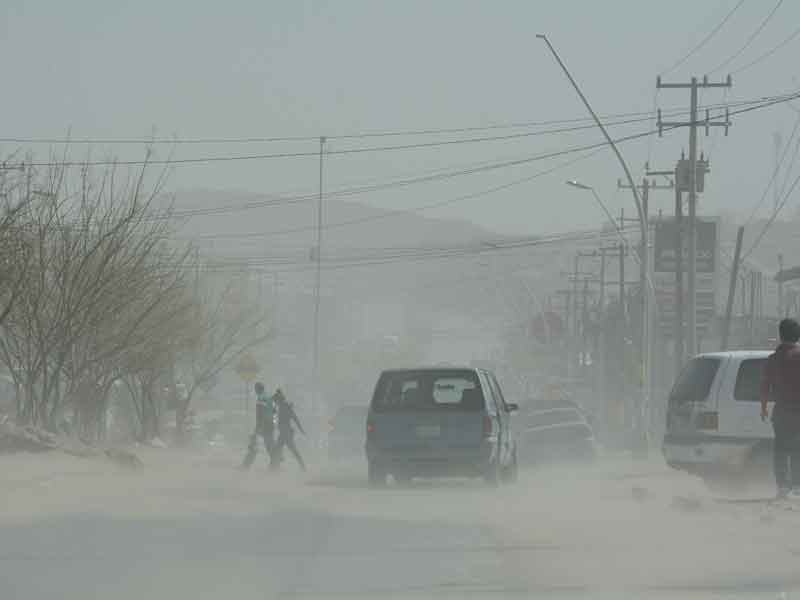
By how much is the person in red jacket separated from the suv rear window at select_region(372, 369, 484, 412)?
8648 mm

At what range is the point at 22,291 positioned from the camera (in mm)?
34719

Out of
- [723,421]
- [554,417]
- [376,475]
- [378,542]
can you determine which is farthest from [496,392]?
[554,417]

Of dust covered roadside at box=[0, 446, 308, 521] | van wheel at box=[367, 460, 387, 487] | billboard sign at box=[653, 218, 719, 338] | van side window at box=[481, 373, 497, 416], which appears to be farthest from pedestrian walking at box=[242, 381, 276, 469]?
billboard sign at box=[653, 218, 719, 338]

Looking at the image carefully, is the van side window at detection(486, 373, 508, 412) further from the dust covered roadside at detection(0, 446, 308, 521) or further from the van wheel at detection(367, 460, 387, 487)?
the dust covered roadside at detection(0, 446, 308, 521)

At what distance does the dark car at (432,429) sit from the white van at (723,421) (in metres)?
4.64

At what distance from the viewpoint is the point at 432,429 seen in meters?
27.8

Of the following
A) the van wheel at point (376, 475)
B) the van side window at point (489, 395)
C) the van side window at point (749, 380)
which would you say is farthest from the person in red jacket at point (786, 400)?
the van wheel at point (376, 475)

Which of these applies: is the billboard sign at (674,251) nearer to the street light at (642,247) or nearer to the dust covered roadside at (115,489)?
the street light at (642,247)

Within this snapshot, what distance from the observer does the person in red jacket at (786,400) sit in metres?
19.3

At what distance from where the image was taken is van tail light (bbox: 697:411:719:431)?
22750 millimetres

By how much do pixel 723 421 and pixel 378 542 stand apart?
7.06m

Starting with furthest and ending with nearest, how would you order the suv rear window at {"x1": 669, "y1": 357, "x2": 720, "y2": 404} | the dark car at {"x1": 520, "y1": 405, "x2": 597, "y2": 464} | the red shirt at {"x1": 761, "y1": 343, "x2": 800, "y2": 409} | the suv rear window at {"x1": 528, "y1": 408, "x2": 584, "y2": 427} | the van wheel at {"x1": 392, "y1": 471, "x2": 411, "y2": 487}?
the suv rear window at {"x1": 528, "y1": 408, "x2": 584, "y2": 427} < the dark car at {"x1": 520, "y1": 405, "x2": 597, "y2": 464} < the van wheel at {"x1": 392, "y1": 471, "x2": 411, "y2": 487} < the suv rear window at {"x1": 669, "y1": 357, "x2": 720, "y2": 404} < the red shirt at {"x1": 761, "y1": 343, "x2": 800, "y2": 409}

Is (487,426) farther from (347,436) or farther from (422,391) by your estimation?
(347,436)

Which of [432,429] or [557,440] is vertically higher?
[432,429]
